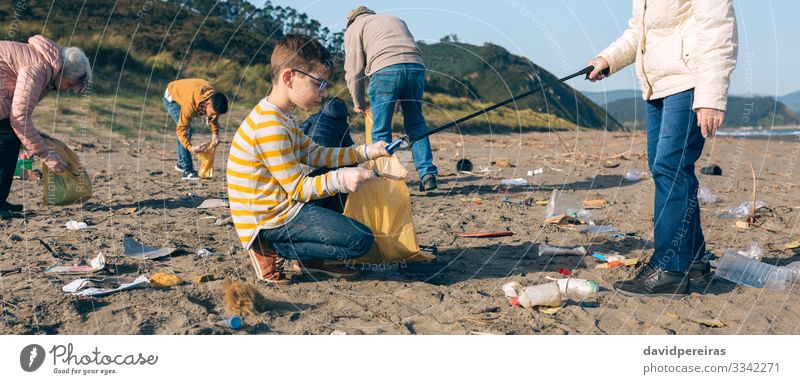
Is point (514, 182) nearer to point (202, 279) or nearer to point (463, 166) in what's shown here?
point (463, 166)

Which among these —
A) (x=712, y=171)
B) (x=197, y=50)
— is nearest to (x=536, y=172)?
(x=712, y=171)

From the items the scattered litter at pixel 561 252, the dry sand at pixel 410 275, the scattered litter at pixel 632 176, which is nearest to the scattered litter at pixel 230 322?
the dry sand at pixel 410 275

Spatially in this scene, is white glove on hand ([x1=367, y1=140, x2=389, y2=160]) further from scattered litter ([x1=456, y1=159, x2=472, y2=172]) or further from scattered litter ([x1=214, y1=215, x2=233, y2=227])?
scattered litter ([x1=456, y1=159, x2=472, y2=172])

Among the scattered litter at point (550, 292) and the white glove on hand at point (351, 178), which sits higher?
the white glove on hand at point (351, 178)

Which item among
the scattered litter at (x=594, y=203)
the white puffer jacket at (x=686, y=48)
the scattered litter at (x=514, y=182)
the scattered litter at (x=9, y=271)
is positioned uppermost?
the white puffer jacket at (x=686, y=48)

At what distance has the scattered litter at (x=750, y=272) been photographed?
433 centimetres

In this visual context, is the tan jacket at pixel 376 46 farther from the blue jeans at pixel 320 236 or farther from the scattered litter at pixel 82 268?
the scattered litter at pixel 82 268

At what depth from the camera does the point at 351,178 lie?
3.88 m

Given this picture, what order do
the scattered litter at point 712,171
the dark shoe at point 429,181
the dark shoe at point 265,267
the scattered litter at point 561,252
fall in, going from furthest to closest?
the scattered litter at point 712,171, the dark shoe at point 429,181, the scattered litter at point 561,252, the dark shoe at point 265,267

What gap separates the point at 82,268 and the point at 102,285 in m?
0.44

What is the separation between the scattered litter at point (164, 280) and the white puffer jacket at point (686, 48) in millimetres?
2915

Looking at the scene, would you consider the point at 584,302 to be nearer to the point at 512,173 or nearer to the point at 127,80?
the point at 512,173

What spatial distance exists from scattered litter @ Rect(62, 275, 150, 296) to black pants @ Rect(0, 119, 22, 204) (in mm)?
2559

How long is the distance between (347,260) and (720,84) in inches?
89.7
